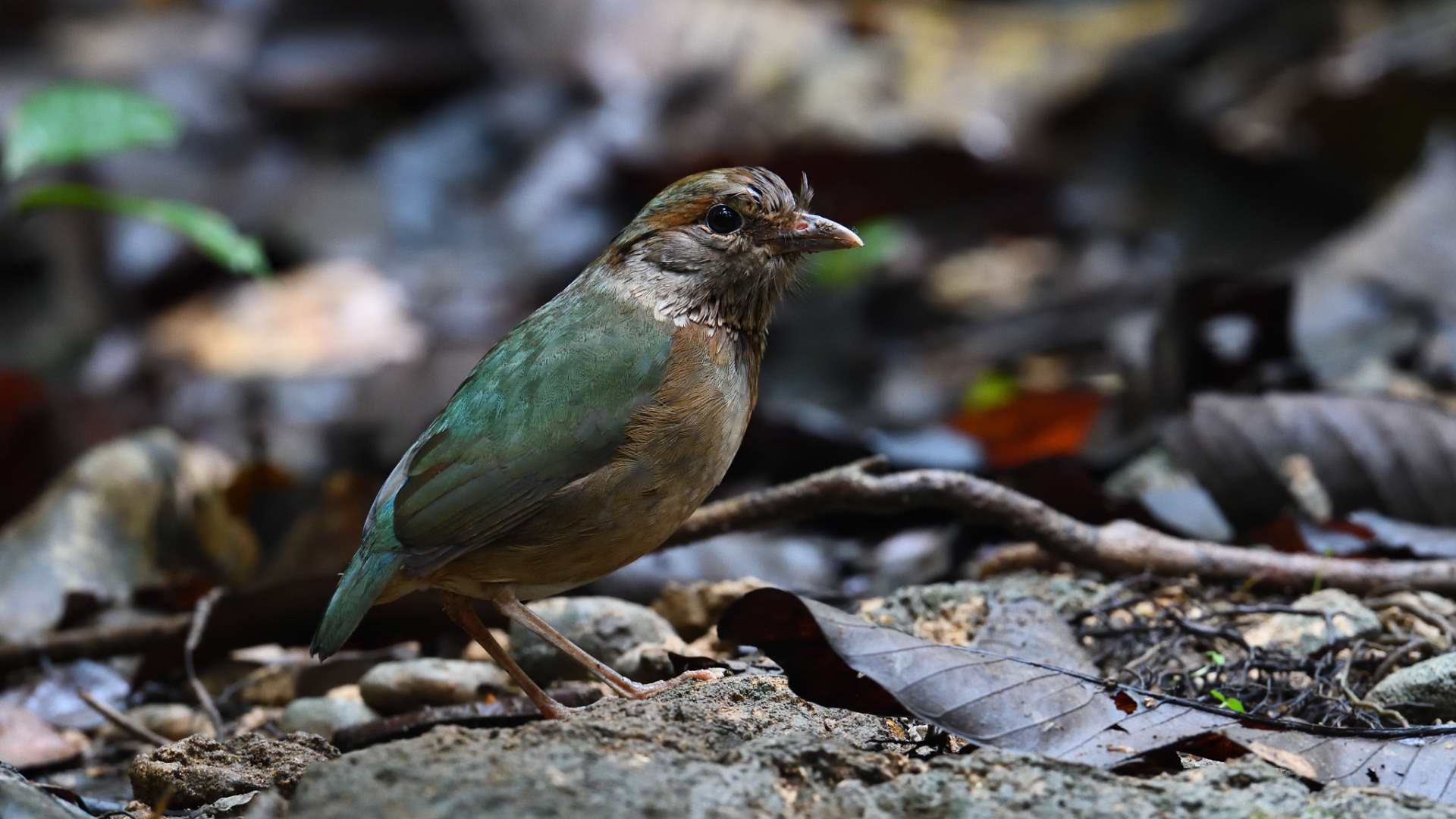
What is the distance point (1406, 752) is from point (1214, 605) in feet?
3.23

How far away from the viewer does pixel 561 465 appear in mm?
3385

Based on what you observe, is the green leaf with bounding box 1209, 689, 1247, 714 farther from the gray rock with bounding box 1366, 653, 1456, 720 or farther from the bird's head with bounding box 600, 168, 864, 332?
the bird's head with bounding box 600, 168, 864, 332

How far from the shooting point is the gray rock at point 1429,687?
10.3ft

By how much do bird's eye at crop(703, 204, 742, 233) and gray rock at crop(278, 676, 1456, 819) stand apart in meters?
1.60

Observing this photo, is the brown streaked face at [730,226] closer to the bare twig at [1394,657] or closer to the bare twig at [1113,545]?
the bare twig at [1113,545]

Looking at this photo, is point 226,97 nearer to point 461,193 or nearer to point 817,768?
point 461,193

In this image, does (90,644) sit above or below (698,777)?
→ below

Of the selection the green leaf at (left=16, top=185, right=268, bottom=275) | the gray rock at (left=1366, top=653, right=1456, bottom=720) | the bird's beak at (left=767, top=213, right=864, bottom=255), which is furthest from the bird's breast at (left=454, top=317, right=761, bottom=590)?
the green leaf at (left=16, top=185, right=268, bottom=275)

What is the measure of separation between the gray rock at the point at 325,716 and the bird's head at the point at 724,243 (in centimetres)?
119

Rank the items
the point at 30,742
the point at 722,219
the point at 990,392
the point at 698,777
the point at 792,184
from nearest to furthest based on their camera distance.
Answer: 1. the point at 698,777
2. the point at 30,742
3. the point at 722,219
4. the point at 990,392
5. the point at 792,184

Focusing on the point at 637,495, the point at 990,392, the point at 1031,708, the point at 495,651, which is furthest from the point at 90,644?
the point at 990,392

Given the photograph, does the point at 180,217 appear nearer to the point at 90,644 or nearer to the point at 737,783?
the point at 90,644

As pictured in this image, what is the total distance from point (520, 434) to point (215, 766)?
0.91 m

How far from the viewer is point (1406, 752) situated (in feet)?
9.34
